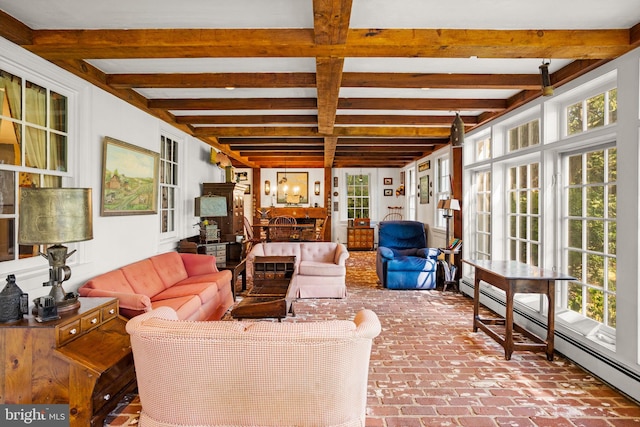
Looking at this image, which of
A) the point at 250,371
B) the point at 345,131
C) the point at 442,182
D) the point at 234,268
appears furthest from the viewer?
the point at 442,182

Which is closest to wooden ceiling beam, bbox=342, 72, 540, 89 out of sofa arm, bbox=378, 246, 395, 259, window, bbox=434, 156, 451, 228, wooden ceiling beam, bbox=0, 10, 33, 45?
wooden ceiling beam, bbox=0, 10, 33, 45

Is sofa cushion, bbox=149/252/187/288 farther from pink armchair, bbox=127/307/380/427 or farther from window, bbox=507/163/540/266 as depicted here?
window, bbox=507/163/540/266

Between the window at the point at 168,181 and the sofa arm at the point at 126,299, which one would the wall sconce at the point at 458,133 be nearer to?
the sofa arm at the point at 126,299

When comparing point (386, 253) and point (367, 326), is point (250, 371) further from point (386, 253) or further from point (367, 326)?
point (386, 253)

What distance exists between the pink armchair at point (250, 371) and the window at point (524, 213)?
317cm

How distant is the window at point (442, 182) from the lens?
6782 mm

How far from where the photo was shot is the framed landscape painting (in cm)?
354

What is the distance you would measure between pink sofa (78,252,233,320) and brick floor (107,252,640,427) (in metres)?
0.81

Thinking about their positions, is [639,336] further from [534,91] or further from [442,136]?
[442,136]

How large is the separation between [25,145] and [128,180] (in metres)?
1.25

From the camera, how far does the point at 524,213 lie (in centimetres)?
424

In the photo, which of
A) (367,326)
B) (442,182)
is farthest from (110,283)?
(442,182)

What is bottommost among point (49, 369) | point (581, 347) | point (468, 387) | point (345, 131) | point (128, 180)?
point (468, 387)

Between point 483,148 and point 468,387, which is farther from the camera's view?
point 483,148
